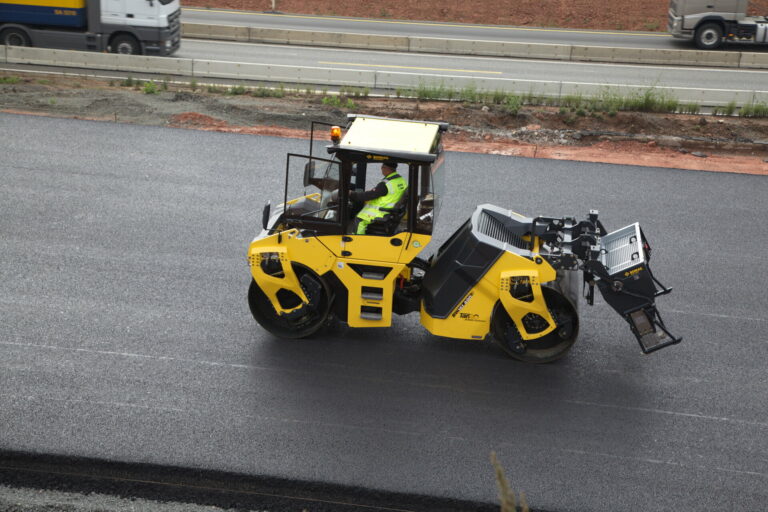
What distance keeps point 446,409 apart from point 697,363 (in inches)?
108

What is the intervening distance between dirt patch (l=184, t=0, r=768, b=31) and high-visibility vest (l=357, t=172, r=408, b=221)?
24.0 m

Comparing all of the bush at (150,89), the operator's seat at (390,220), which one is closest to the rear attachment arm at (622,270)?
the operator's seat at (390,220)

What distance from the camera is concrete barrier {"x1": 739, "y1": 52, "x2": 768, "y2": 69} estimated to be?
927 inches

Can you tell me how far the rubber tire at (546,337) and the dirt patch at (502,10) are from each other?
24.1 meters

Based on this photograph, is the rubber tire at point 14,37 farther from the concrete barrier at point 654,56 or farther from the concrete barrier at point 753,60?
the concrete barrier at point 753,60

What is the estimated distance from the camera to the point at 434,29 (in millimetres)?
28609

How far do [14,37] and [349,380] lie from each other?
1736 cm

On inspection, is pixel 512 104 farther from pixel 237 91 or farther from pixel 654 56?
pixel 654 56

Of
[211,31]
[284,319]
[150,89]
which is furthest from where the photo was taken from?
[211,31]

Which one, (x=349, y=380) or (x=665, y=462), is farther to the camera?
(x=349, y=380)

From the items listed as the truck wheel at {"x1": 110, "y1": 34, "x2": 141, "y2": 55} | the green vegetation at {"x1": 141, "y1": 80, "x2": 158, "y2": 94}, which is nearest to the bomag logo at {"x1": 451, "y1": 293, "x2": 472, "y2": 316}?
the green vegetation at {"x1": 141, "y1": 80, "x2": 158, "y2": 94}

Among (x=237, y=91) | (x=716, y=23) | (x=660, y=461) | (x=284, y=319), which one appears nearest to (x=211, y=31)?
(x=237, y=91)

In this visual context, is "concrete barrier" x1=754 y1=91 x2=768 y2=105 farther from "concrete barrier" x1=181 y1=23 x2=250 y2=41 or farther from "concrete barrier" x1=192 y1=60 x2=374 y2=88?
"concrete barrier" x1=181 y1=23 x2=250 y2=41

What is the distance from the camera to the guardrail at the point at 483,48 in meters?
23.7
